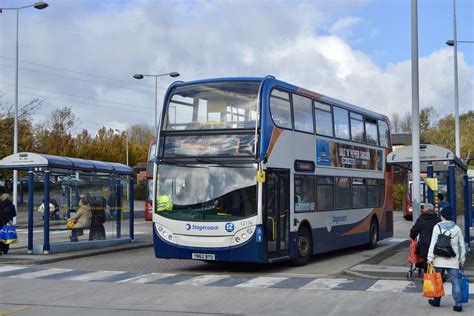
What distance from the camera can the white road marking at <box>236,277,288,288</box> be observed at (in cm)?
1337

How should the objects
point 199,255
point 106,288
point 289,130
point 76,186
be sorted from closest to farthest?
point 106,288, point 199,255, point 289,130, point 76,186

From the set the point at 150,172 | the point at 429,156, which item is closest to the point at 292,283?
the point at 429,156

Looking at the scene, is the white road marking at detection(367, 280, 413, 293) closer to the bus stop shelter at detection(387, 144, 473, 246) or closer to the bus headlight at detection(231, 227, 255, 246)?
the bus stop shelter at detection(387, 144, 473, 246)

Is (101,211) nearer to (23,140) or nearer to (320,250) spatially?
(320,250)

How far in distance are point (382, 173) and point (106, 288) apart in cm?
1183

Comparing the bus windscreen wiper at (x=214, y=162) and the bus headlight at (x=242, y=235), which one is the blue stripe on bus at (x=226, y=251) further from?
the bus windscreen wiper at (x=214, y=162)

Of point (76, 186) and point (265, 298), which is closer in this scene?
point (265, 298)

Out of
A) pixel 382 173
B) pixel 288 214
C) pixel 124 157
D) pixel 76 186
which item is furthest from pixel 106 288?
pixel 124 157

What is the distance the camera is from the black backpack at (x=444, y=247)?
33.8 feet

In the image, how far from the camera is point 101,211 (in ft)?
70.4

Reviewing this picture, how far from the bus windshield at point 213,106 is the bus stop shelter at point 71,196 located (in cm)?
509

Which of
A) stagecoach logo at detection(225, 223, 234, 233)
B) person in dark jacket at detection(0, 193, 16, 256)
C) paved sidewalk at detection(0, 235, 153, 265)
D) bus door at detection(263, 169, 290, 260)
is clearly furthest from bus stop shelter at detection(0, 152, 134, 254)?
bus door at detection(263, 169, 290, 260)

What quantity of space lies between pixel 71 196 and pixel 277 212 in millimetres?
8059

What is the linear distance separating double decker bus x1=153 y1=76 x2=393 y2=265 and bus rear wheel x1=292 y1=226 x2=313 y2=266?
2cm
